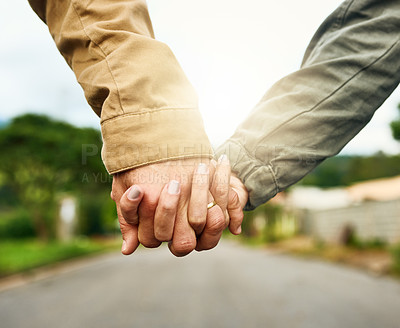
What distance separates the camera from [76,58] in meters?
1.28

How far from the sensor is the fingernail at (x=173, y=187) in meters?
1.07

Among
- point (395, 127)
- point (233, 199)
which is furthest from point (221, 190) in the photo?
point (395, 127)

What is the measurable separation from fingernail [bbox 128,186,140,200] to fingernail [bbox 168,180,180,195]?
88mm

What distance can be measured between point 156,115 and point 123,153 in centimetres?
15

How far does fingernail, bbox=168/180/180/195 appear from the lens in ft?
3.51

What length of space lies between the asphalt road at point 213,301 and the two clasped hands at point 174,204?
164 inches

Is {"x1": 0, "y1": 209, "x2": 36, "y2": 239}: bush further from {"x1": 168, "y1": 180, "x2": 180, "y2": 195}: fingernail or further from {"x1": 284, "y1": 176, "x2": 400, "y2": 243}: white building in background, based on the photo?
{"x1": 168, "y1": 180, "x2": 180, "y2": 195}: fingernail

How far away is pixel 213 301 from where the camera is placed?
6.36 m

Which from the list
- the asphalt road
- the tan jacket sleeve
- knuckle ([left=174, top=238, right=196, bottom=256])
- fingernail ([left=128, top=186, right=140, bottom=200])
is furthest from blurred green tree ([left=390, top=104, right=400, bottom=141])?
fingernail ([left=128, top=186, right=140, bottom=200])

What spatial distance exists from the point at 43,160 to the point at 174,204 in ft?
57.9

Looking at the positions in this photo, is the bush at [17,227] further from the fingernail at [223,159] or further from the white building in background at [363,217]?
the fingernail at [223,159]

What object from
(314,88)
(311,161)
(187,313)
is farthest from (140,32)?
(187,313)

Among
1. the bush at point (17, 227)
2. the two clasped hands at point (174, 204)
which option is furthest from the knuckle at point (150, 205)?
the bush at point (17, 227)

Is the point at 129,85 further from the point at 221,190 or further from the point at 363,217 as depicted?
the point at 363,217
